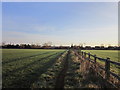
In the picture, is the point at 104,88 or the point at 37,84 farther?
the point at 37,84

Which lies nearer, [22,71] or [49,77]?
[49,77]

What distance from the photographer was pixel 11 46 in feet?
402

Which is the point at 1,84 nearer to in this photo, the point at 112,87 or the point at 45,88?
the point at 45,88

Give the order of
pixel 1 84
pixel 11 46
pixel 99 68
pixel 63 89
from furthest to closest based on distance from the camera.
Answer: pixel 11 46 → pixel 99 68 → pixel 1 84 → pixel 63 89

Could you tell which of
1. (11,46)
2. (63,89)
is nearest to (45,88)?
(63,89)

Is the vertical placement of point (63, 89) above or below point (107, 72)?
below

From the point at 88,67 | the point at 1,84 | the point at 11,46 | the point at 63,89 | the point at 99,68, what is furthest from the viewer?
the point at 11,46

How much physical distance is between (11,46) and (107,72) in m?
125

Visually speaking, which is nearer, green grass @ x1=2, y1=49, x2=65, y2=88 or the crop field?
the crop field

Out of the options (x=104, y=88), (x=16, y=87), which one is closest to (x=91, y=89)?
(x=104, y=88)

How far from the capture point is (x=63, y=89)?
5.45 meters

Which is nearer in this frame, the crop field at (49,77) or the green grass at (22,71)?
the crop field at (49,77)

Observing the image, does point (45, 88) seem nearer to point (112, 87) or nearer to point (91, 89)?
point (91, 89)

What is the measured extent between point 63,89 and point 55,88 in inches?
13.8
